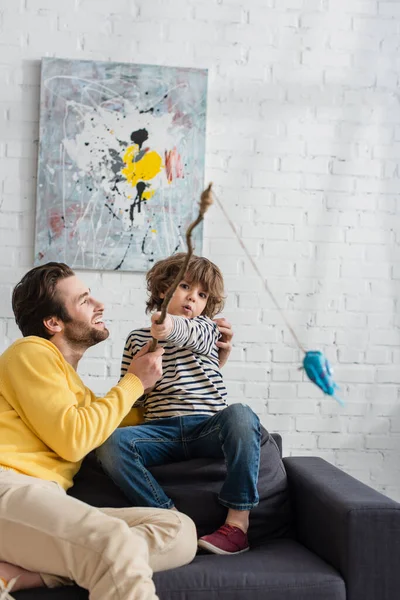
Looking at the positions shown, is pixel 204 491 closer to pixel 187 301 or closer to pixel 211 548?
pixel 211 548

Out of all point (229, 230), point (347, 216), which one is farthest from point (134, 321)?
point (347, 216)

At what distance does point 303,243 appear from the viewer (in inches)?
149

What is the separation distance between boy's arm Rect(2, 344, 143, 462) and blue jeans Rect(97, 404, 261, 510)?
14 cm

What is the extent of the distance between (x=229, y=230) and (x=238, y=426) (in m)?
1.56

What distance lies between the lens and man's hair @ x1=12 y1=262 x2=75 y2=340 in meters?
2.46

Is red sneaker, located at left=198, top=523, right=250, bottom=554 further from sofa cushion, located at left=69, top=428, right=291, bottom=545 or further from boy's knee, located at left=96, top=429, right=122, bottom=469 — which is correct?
boy's knee, located at left=96, top=429, right=122, bottom=469

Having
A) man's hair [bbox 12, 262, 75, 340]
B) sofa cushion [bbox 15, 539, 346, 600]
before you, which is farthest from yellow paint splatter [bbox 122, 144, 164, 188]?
sofa cushion [bbox 15, 539, 346, 600]

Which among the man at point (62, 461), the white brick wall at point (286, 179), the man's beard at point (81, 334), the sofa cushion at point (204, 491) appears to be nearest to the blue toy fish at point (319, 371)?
the man at point (62, 461)

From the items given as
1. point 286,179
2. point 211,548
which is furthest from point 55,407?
point 286,179

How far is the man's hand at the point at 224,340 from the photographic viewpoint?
9.18 ft

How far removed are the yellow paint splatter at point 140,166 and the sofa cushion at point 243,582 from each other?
1.95 meters

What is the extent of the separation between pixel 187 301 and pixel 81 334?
0.43m

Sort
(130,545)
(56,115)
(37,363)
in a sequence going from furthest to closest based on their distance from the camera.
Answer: (56,115), (37,363), (130,545)

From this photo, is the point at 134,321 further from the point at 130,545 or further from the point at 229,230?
the point at 130,545
